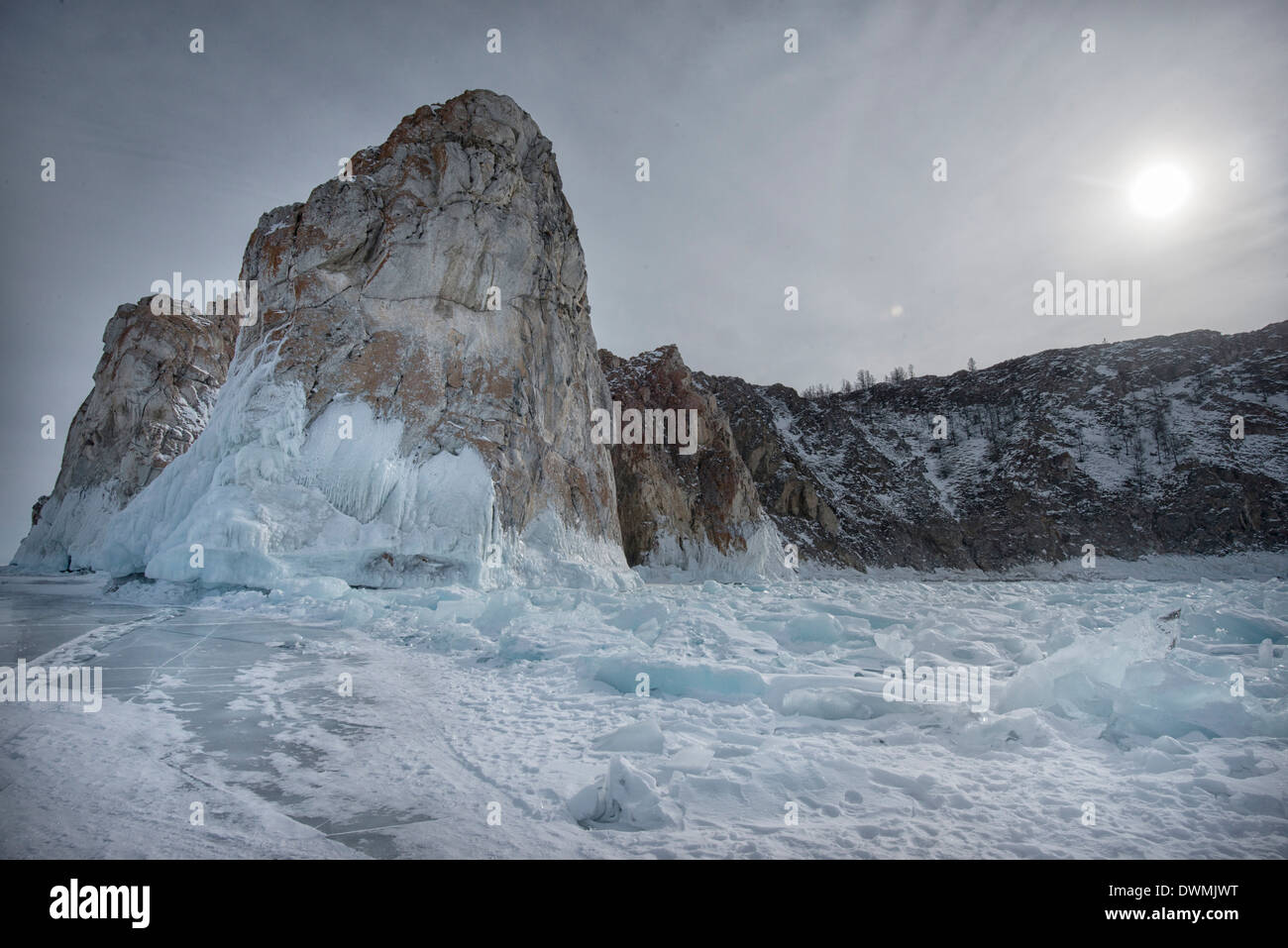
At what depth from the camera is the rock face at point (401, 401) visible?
17.7 m

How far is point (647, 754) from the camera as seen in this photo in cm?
395

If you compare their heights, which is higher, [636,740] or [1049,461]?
[1049,461]

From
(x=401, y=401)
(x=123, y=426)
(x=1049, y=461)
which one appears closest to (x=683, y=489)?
(x=401, y=401)

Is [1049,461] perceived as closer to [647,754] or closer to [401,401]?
[401,401]

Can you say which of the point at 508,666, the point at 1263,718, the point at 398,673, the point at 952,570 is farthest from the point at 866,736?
the point at 952,570

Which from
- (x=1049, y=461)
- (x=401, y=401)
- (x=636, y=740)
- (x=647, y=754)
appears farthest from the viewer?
(x=1049, y=461)

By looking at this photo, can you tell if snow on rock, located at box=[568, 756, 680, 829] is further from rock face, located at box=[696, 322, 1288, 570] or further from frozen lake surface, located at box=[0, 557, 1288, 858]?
rock face, located at box=[696, 322, 1288, 570]

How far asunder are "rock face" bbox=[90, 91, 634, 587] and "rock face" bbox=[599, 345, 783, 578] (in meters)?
14.8

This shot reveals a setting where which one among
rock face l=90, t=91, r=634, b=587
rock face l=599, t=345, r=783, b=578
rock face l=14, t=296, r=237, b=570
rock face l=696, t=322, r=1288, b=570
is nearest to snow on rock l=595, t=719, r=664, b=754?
rock face l=90, t=91, r=634, b=587

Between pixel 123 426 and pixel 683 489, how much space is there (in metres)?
42.6

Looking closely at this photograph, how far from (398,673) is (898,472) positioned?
79.6 metres

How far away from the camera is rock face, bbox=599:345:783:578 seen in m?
42.6
